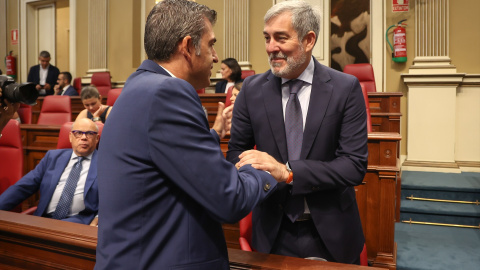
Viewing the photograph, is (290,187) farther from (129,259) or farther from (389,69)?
(389,69)

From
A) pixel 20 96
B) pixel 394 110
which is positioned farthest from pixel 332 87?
pixel 394 110

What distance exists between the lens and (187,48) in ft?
3.13

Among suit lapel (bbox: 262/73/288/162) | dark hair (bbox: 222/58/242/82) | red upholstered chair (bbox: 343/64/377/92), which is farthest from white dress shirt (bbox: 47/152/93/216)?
red upholstered chair (bbox: 343/64/377/92)

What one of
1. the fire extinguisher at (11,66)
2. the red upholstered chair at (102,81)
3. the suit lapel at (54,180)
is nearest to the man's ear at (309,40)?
the suit lapel at (54,180)

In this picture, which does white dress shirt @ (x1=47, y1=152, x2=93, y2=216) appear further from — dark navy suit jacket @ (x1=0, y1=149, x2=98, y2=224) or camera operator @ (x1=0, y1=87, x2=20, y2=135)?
camera operator @ (x1=0, y1=87, x2=20, y2=135)

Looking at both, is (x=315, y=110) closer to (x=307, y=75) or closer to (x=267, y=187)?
(x=307, y=75)

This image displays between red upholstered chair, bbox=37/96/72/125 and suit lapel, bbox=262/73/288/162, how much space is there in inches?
151

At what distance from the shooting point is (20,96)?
149 cm

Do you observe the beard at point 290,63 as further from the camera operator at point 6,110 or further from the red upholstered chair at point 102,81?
the red upholstered chair at point 102,81

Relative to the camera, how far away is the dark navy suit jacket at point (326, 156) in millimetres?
1193

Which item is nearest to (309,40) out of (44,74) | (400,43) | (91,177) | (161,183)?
(161,183)

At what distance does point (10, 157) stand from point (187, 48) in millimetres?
2357

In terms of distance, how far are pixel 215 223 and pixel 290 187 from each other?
37 centimetres

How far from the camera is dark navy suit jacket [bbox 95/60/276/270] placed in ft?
2.72
